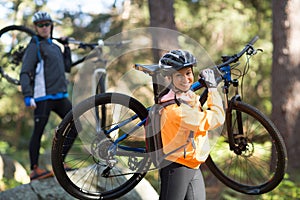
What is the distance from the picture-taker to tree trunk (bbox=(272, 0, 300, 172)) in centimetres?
650

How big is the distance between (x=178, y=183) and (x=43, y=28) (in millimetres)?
2707

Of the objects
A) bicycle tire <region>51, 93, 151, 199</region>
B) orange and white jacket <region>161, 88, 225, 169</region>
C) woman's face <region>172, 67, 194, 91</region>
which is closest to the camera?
orange and white jacket <region>161, 88, 225, 169</region>

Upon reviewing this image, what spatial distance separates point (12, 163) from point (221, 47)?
6147mm

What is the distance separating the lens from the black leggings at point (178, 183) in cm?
331

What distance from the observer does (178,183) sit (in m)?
3.31

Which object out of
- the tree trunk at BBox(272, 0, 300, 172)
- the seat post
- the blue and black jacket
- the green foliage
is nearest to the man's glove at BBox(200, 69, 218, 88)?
the seat post

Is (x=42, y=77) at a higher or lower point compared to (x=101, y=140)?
higher

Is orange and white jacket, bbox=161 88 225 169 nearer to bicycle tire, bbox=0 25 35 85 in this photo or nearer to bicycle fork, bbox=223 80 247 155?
bicycle fork, bbox=223 80 247 155

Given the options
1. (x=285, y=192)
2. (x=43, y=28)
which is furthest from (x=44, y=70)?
(x=285, y=192)

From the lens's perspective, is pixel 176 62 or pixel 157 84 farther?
pixel 157 84

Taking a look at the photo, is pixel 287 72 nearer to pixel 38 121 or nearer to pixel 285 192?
pixel 285 192

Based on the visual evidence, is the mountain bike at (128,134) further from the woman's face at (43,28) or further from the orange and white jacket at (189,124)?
the woman's face at (43,28)

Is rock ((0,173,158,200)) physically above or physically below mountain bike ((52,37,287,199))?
below

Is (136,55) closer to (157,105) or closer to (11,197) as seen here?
(11,197)
